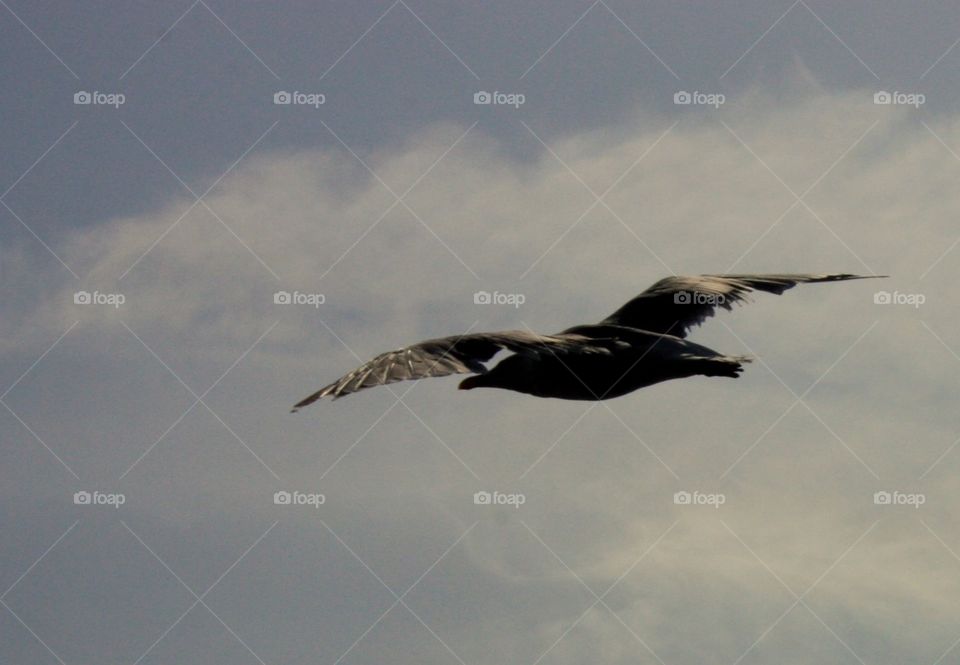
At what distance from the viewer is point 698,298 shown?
38.5 meters

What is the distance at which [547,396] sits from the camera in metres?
34.5

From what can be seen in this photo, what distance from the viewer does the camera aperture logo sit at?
38188mm

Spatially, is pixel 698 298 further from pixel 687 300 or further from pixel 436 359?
pixel 436 359

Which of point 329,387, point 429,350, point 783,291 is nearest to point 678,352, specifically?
point 783,291

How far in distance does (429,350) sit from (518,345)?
81.2 inches

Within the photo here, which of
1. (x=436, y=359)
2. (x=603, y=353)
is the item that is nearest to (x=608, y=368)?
(x=603, y=353)

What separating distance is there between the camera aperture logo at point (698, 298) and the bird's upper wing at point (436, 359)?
679cm

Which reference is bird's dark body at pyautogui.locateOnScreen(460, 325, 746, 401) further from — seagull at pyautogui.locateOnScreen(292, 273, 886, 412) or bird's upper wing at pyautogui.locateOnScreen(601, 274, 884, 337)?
bird's upper wing at pyautogui.locateOnScreen(601, 274, 884, 337)

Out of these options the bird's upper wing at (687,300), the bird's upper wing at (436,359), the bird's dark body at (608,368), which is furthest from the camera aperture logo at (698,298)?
the bird's upper wing at (436,359)

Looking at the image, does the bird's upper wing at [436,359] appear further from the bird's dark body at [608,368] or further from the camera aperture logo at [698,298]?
the camera aperture logo at [698,298]

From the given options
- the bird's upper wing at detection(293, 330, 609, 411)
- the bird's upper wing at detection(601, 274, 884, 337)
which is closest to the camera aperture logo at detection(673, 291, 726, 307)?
the bird's upper wing at detection(601, 274, 884, 337)

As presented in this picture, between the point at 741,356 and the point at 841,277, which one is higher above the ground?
the point at 841,277

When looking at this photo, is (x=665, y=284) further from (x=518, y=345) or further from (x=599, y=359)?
(x=518, y=345)

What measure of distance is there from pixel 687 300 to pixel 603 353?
543 centimetres
